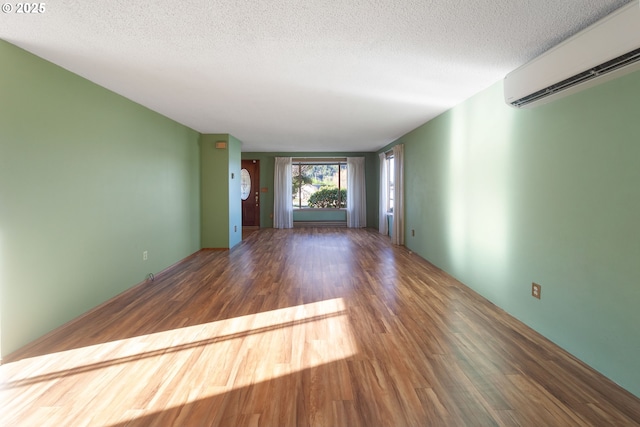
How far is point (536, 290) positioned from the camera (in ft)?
8.66

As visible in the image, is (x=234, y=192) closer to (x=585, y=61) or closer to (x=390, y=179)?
(x=390, y=179)

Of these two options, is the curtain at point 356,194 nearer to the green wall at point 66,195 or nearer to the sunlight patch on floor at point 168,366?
the green wall at point 66,195

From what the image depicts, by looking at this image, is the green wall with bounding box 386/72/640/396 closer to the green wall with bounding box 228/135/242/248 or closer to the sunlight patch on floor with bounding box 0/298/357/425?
the sunlight patch on floor with bounding box 0/298/357/425

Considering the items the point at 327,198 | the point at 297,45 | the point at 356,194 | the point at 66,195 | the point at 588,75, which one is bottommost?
the point at 66,195

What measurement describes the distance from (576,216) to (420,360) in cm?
146

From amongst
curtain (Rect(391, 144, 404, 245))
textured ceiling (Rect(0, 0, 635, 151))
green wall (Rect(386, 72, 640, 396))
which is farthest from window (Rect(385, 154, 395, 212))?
textured ceiling (Rect(0, 0, 635, 151))

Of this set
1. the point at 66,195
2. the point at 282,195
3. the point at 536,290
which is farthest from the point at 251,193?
the point at 536,290

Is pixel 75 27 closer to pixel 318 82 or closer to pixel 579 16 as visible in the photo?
pixel 318 82


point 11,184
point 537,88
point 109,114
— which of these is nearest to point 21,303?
point 11,184

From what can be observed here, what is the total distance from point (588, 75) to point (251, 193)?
8.50m

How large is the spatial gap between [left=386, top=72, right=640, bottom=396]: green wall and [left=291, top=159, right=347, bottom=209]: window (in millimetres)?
5933

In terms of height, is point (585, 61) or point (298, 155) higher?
point (298, 155)

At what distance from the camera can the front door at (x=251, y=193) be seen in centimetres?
961

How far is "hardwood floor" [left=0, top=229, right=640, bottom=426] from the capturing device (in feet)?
5.44
